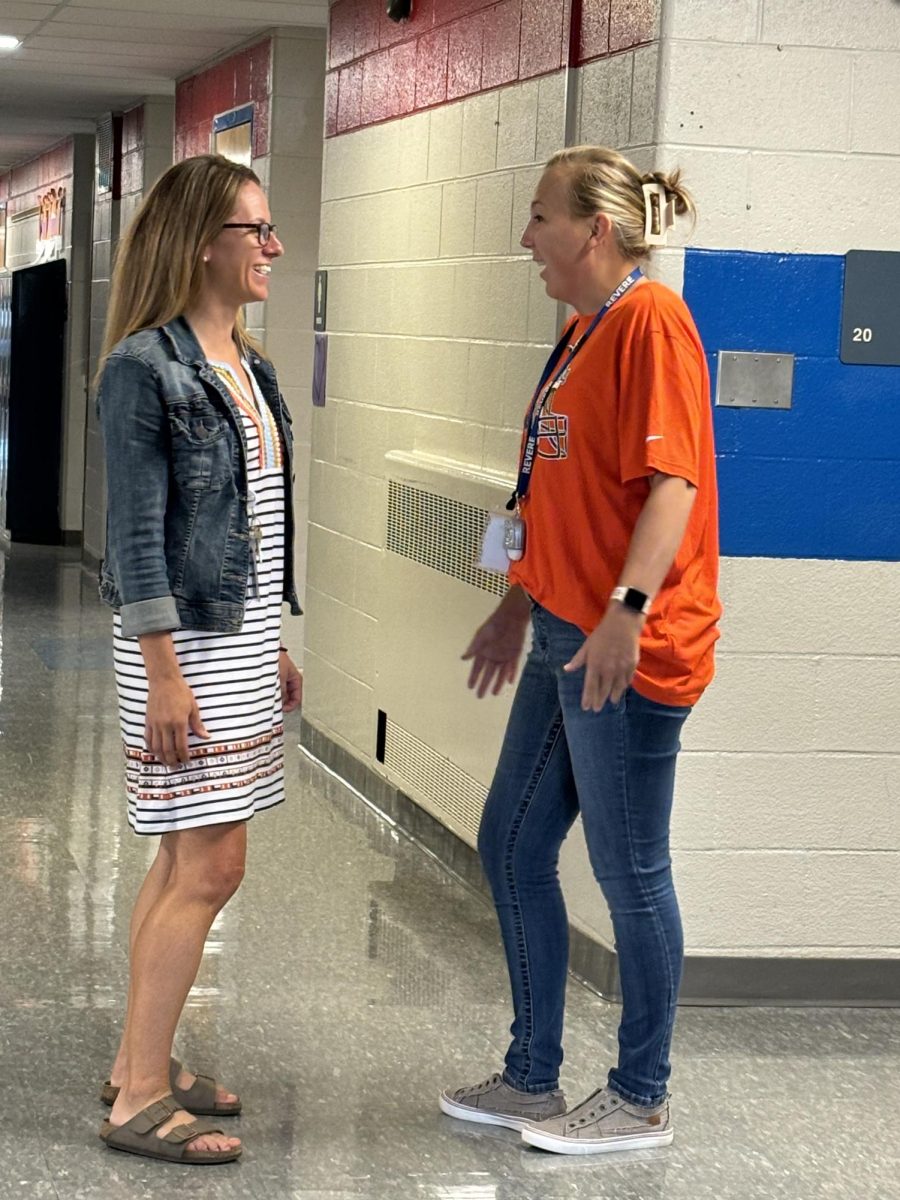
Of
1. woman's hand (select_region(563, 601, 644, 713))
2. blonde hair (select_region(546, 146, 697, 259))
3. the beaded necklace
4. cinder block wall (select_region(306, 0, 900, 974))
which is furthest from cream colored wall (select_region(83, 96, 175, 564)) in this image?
woman's hand (select_region(563, 601, 644, 713))

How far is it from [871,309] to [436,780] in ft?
5.91

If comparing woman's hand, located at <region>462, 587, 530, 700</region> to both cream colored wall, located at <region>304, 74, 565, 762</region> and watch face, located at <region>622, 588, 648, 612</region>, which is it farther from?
cream colored wall, located at <region>304, 74, 565, 762</region>

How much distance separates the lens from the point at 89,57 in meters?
8.38

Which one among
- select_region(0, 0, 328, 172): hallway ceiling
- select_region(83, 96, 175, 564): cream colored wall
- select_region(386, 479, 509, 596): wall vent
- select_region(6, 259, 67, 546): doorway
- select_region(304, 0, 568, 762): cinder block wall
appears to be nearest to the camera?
select_region(304, 0, 568, 762): cinder block wall

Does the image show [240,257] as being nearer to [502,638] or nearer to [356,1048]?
[502,638]

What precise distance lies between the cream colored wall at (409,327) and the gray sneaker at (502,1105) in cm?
160

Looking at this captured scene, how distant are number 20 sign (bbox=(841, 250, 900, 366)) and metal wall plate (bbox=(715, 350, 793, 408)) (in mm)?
139

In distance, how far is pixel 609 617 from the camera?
253 cm

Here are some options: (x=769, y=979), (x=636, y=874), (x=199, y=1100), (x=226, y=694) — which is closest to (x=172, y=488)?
(x=226, y=694)

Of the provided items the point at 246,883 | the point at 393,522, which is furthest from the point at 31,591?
the point at 246,883

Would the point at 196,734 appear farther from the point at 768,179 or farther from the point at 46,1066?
the point at 768,179

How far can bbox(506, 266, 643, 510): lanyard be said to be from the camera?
2719 millimetres

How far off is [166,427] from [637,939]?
1072 millimetres

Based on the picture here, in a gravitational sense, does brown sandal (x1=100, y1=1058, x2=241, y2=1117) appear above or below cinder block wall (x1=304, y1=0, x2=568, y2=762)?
below
